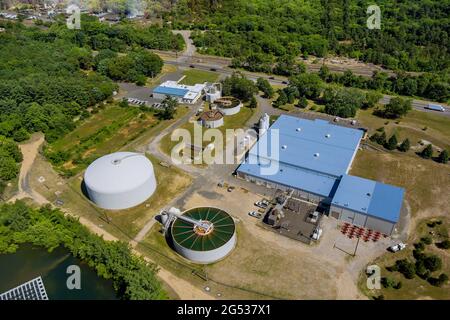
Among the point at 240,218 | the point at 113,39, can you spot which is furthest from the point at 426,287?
the point at 113,39

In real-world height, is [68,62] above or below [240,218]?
above

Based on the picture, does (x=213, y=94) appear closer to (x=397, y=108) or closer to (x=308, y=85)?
(x=308, y=85)

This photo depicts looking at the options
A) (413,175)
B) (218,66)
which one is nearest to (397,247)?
(413,175)

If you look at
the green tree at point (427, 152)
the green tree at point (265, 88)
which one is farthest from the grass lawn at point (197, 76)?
the green tree at point (427, 152)

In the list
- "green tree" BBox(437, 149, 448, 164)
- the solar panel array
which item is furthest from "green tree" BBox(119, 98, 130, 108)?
"green tree" BBox(437, 149, 448, 164)

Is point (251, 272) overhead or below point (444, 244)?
below
